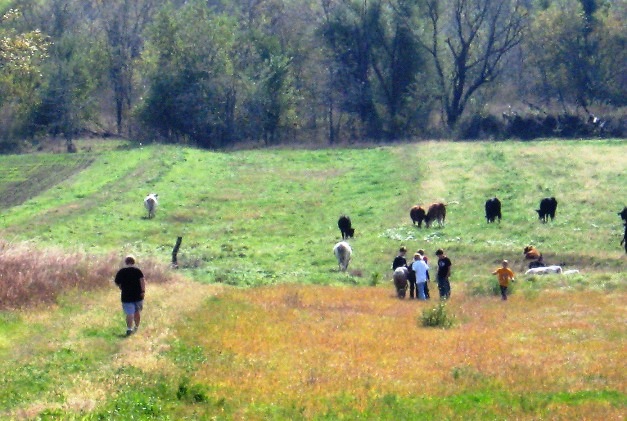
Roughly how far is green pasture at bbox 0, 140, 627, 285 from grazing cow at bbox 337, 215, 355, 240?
1.06 ft

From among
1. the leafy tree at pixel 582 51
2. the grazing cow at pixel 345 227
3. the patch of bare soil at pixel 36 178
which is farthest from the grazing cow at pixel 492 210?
the leafy tree at pixel 582 51

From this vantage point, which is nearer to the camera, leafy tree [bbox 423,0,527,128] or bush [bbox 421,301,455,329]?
bush [bbox 421,301,455,329]

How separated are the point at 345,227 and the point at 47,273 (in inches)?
745

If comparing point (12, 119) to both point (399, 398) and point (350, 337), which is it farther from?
point (399, 398)

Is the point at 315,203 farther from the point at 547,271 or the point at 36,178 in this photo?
the point at 547,271

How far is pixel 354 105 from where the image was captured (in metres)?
83.6

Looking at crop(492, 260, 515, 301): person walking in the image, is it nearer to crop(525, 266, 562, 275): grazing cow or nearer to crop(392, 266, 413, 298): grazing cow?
crop(392, 266, 413, 298): grazing cow

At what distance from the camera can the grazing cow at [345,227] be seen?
4084 cm

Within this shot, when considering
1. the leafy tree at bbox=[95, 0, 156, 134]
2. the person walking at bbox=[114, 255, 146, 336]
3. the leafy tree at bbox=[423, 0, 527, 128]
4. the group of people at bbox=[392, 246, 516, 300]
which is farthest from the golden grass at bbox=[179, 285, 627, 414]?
the leafy tree at bbox=[95, 0, 156, 134]

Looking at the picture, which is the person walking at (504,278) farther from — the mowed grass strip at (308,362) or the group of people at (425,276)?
the mowed grass strip at (308,362)

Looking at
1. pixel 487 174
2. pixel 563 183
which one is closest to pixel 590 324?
pixel 563 183

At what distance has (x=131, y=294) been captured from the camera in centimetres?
1977

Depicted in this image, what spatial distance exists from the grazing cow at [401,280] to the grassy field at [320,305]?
3.51 feet

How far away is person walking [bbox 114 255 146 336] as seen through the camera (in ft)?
65.0
